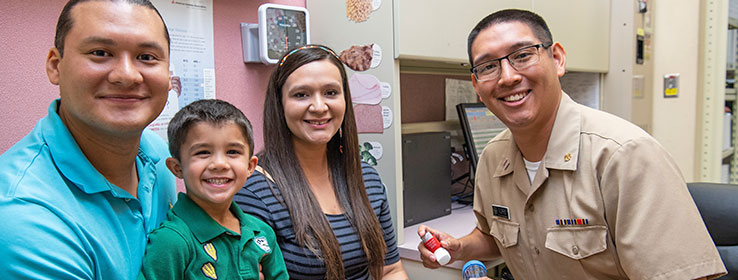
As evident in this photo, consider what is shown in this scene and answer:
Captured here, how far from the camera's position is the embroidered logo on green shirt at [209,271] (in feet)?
2.88

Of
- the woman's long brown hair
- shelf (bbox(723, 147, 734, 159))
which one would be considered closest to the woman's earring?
the woman's long brown hair

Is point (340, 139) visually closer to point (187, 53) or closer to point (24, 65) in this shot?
point (187, 53)

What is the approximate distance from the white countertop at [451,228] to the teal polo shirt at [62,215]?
880 millimetres

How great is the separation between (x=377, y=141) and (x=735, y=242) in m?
1.03

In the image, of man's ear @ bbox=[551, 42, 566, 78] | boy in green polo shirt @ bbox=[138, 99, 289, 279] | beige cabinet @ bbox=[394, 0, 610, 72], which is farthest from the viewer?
beige cabinet @ bbox=[394, 0, 610, 72]

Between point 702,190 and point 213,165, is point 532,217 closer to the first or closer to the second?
point 702,190

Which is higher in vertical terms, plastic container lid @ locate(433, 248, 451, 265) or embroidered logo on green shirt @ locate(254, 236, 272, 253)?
embroidered logo on green shirt @ locate(254, 236, 272, 253)

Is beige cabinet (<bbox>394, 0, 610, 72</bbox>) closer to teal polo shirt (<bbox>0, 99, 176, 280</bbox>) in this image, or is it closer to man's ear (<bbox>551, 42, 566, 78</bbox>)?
man's ear (<bbox>551, 42, 566, 78</bbox>)

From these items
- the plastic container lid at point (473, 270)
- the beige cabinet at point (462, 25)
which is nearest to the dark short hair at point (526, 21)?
the beige cabinet at point (462, 25)

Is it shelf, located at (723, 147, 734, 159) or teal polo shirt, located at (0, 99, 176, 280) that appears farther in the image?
shelf, located at (723, 147, 734, 159)

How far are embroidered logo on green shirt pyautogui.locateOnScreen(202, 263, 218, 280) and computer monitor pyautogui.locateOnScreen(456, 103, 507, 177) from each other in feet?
4.46

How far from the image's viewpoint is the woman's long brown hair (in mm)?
1136

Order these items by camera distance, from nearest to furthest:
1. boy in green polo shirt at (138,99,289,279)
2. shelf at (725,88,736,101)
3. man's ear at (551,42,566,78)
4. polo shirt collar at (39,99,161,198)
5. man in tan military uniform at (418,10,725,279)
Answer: polo shirt collar at (39,99,161,198)
boy in green polo shirt at (138,99,289,279)
man in tan military uniform at (418,10,725,279)
man's ear at (551,42,566,78)
shelf at (725,88,736,101)

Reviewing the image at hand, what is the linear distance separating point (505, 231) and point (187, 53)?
108 cm
